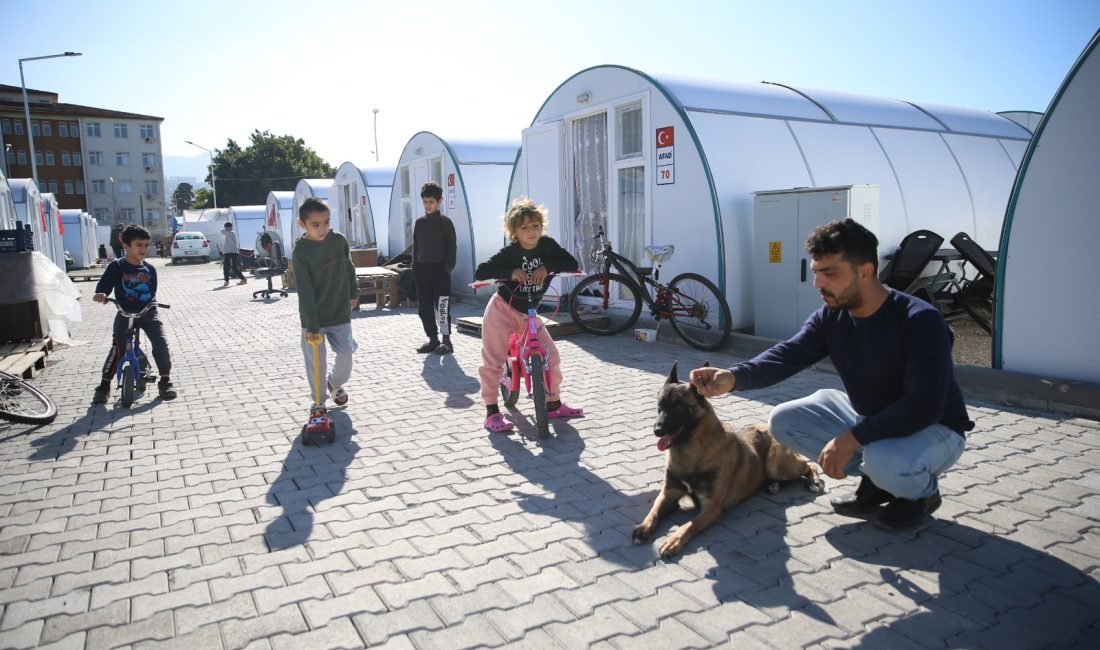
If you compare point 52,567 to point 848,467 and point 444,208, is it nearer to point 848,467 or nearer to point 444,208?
point 848,467

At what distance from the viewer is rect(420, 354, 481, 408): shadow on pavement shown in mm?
6848

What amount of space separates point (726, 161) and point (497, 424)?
18.3ft

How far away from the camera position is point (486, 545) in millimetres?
3670

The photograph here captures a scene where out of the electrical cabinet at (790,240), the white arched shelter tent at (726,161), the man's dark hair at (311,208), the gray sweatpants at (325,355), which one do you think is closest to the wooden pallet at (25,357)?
the gray sweatpants at (325,355)

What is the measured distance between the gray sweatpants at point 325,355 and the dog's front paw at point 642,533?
314cm

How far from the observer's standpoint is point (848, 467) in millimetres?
3795

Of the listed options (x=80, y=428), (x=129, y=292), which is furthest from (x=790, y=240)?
(x=80, y=428)

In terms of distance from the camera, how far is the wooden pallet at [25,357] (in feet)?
26.1

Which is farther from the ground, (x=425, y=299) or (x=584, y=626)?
(x=425, y=299)

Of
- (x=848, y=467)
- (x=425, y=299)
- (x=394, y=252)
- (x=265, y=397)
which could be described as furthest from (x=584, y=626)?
(x=394, y=252)

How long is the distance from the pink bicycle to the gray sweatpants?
4.31ft

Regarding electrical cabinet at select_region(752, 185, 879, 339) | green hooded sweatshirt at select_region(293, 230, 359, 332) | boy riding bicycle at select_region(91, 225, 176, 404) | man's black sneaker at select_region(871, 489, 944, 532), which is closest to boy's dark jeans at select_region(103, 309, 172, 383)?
boy riding bicycle at select_region(91, 225, 176, 404)

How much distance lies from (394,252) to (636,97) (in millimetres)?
11942

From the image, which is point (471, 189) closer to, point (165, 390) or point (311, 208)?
point (165, 390)
